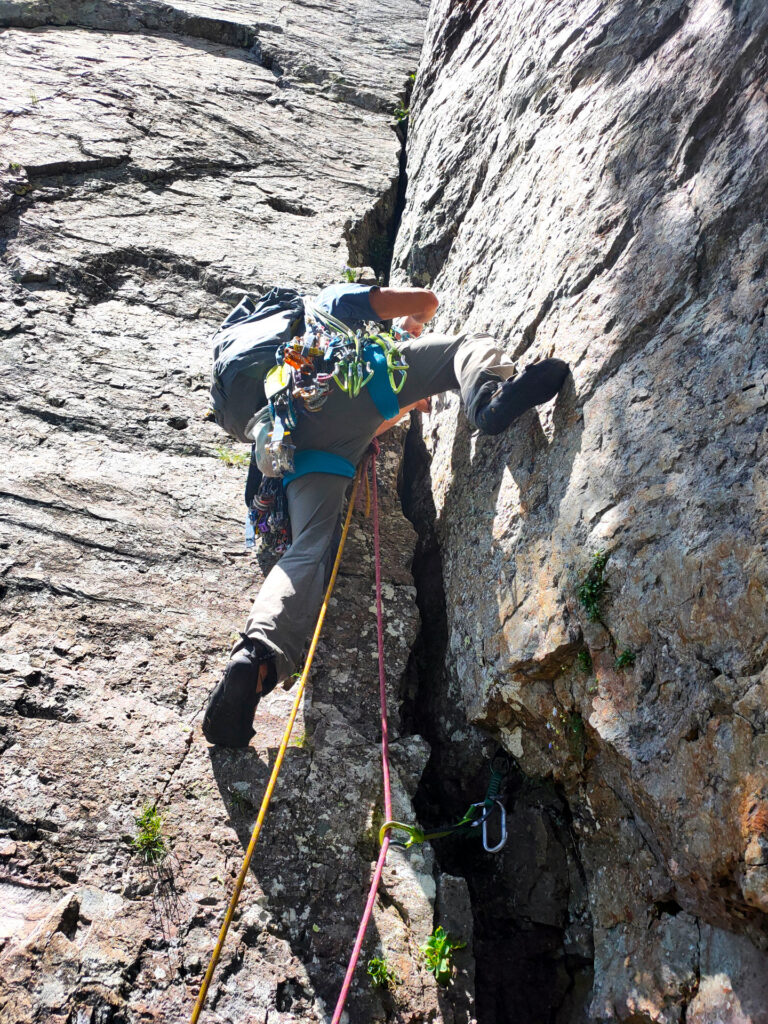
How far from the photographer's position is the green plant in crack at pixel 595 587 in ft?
8.80

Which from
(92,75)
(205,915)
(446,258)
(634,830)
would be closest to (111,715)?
(205,915)

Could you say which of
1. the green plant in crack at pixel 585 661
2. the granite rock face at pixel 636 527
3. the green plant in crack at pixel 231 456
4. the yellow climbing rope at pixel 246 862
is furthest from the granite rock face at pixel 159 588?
the green plant in crack at pixel 585 661

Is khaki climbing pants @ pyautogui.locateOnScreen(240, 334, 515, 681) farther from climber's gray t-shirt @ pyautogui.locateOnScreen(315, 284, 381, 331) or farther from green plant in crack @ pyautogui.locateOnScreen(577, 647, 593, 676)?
green plant in crack @ pyautogui.locateOnScreen(577, 647, 593, 676)

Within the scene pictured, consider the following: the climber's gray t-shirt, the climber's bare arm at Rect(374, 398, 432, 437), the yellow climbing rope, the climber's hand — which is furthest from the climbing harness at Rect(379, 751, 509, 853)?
the climber's hand

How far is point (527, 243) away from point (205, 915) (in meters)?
3.49

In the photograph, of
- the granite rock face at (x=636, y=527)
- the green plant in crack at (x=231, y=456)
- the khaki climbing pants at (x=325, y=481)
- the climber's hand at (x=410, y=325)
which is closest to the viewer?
the granite rock face at (x=636, y=527)

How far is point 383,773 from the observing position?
128 inches

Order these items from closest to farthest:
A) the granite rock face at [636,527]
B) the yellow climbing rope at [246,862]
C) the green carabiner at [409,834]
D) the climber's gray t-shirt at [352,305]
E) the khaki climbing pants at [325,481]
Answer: the granite rock face at [636,527] → the yellow climbing rope at [246,862] → the green carabiner at [409,834] → the khaki climbing pants at [325,481] → the climber's gray t-shirt at [352,305]

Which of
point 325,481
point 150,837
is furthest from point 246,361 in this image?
point 150,837

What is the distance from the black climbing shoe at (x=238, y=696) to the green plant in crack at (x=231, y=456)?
5.67ft

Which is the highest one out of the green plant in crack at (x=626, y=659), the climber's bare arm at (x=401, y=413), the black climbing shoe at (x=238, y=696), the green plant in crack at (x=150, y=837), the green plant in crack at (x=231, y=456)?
the climber's bare arm at (x=401, y=413)

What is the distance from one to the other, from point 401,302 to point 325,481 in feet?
3.48

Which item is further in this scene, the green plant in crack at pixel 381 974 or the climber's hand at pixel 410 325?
the climber's hand at pixel 410 325

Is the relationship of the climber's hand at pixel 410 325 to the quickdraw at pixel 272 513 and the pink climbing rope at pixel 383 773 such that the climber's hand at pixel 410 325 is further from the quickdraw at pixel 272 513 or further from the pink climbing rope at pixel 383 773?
the quickdraw at pixel 272 513
